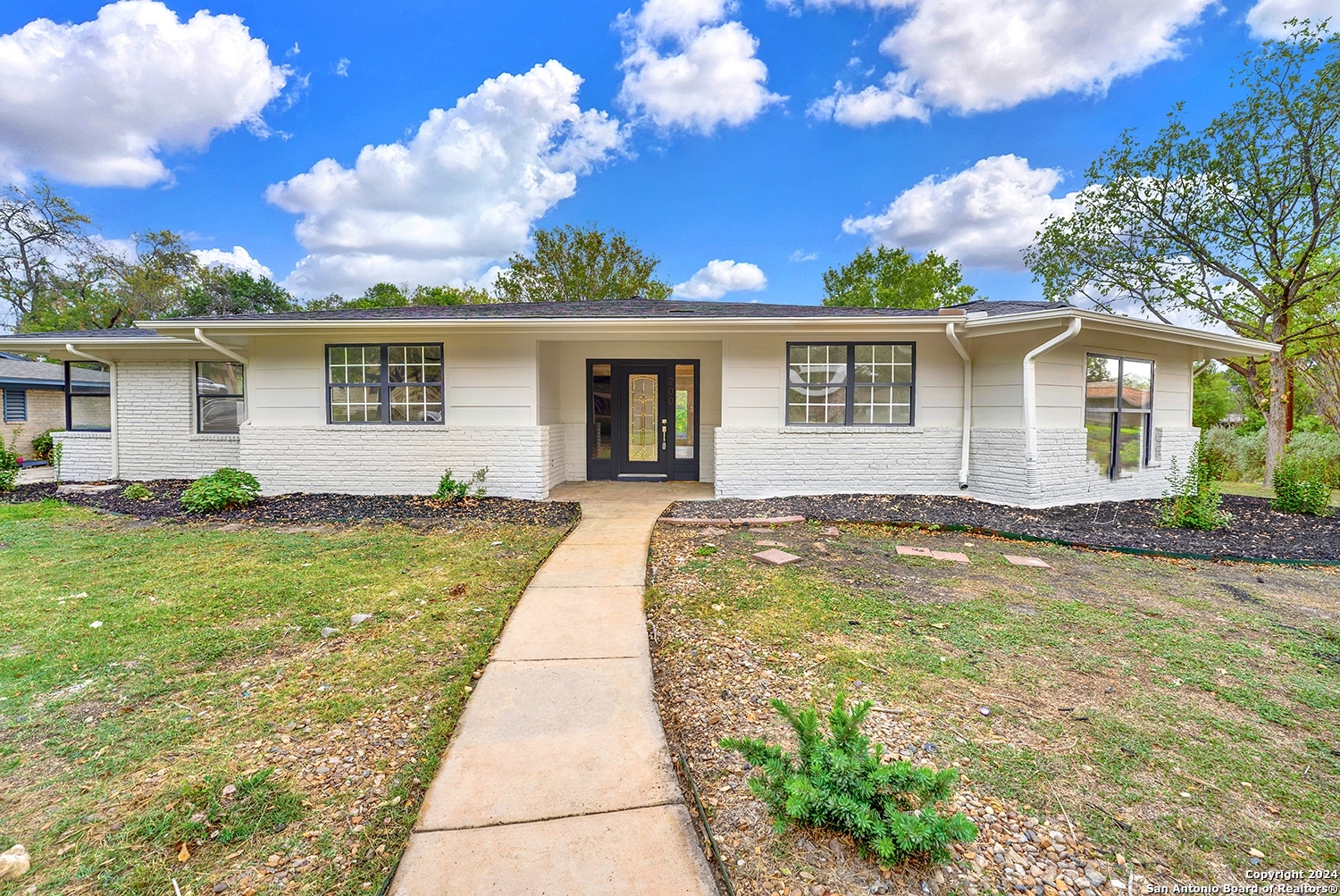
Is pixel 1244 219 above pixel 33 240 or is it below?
below

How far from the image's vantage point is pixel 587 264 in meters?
23.7

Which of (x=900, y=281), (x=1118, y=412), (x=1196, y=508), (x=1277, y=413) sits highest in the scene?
(x=900, y=281)

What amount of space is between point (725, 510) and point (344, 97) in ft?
45.5

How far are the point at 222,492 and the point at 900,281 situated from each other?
26.4 m

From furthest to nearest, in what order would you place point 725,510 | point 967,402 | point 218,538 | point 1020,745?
1. point 967,402
2. point 725,510
3. point 218,538
4. point 1020,745

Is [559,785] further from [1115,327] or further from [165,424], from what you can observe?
[165,424]

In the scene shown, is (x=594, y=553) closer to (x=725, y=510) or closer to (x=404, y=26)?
(x=725, y=510)

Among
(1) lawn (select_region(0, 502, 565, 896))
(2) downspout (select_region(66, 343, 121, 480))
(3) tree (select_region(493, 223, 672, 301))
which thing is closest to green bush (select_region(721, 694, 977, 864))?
(1) lawn (select_region(0, 502, 565, 896))

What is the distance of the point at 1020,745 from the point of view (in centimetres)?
208

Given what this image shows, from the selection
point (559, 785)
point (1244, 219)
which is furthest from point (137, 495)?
point (1244, 219)

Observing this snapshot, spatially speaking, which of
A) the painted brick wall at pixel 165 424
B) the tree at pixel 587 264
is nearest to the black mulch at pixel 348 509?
the painted brick wall at pixel 165 424

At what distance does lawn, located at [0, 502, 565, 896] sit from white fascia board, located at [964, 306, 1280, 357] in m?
6.23

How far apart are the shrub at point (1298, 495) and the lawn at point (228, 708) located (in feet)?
32.7

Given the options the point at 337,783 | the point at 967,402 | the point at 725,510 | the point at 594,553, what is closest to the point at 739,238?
the point at 967,402
